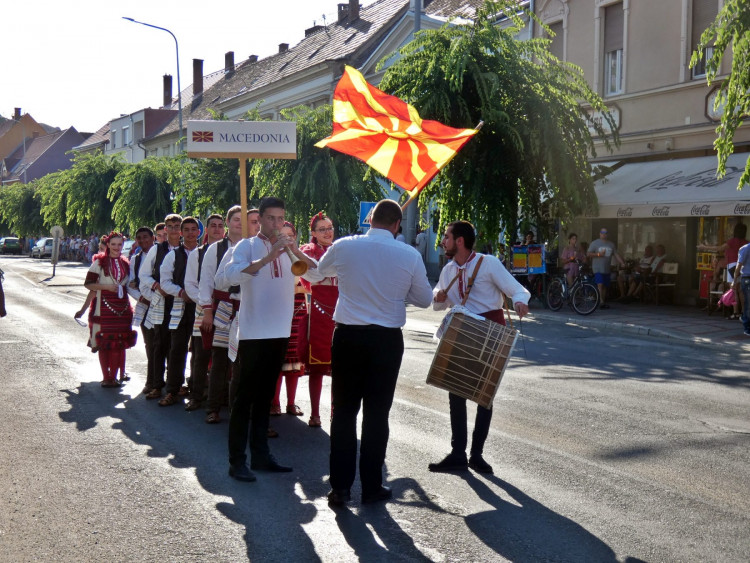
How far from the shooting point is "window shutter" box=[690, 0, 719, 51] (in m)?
19.3

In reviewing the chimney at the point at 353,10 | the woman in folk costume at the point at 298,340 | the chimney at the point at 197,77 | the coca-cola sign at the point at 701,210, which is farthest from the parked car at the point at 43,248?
the woman in folk costume at the point at 298,340

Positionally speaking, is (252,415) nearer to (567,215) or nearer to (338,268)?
(338,268)

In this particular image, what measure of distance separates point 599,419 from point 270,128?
3820 mm

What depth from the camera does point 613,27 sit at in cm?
2220

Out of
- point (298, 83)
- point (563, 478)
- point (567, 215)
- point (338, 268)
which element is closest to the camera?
point (338, 268)

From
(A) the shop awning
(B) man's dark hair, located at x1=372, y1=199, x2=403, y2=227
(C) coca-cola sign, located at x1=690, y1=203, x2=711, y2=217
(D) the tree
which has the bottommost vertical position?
(B) man's dark hair, located at x1=372, y1=199, x2=403, y2=227

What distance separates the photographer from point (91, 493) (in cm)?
548

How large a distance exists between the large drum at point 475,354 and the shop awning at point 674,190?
12316mm

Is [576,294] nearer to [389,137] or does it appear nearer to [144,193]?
[389,137]

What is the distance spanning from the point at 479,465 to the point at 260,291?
1917mm

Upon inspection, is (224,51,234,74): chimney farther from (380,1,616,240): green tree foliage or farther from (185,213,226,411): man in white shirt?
(185,213,226,411): man in white shirt

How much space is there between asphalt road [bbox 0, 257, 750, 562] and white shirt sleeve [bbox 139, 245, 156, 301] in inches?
42.4

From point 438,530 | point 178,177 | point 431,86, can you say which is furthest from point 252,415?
point 178,177

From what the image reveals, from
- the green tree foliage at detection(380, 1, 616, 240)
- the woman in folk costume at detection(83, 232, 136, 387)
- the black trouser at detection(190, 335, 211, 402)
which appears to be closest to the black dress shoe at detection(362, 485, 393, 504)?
the black trouser at detection(190, 335, 211, 402)
